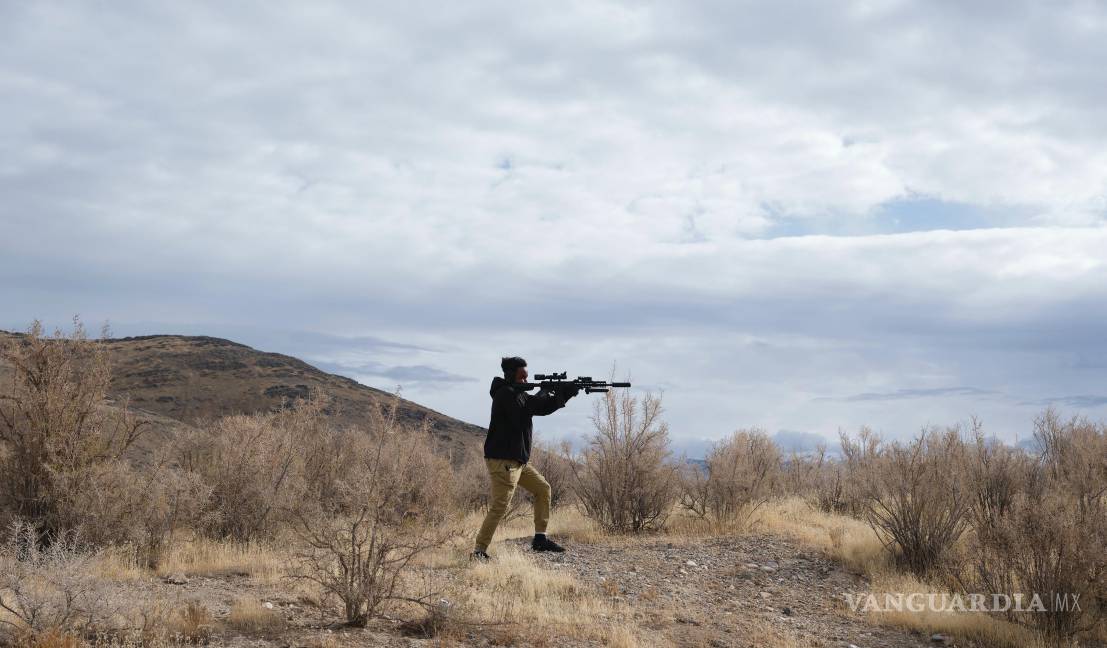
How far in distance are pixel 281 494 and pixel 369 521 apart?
531 cm

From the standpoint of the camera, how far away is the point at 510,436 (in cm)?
1007

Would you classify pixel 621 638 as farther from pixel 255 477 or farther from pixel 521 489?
pixel 521 489

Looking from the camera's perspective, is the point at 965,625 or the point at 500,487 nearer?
the point at 965,625

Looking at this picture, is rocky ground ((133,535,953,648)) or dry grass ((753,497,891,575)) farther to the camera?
dry grass ((753,497,891,575))

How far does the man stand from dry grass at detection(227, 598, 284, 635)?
3.21 metres

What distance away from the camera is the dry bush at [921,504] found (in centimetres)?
1028

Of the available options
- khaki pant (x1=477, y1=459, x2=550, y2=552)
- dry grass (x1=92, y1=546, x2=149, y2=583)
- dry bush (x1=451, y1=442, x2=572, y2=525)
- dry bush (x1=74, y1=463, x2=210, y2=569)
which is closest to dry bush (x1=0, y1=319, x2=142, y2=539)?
dry bush (x1=74, y1=463, x2=210, y2=569)

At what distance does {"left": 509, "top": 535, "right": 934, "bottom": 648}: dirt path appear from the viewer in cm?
790

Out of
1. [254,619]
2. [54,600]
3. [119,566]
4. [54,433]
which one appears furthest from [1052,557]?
[54,433]

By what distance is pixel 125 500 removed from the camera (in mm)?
9867

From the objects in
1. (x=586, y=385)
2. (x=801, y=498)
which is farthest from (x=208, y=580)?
(x=801, y=498)

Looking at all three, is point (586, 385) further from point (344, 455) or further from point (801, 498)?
point (801, 498)

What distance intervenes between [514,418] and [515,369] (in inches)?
28.3

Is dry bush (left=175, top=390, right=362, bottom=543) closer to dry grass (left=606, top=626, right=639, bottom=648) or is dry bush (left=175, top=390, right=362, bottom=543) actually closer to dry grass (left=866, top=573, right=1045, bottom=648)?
dry grass (left=606, top=626, right=639, bottom=648)
